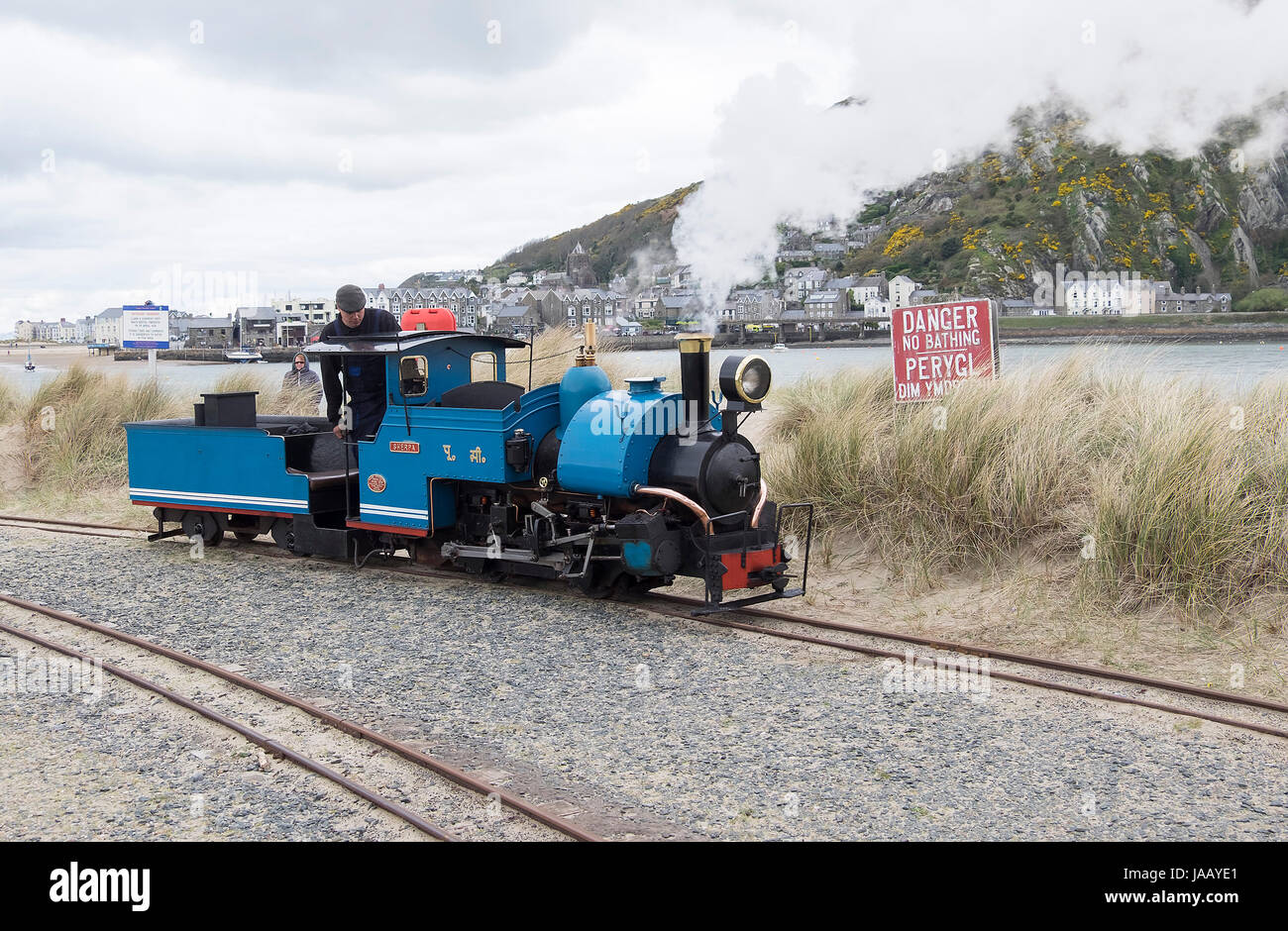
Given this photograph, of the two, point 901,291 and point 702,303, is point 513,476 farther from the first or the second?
point 901,291

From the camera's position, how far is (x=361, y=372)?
9242mm

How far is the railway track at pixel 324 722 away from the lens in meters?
4.16

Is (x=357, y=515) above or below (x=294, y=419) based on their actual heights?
below

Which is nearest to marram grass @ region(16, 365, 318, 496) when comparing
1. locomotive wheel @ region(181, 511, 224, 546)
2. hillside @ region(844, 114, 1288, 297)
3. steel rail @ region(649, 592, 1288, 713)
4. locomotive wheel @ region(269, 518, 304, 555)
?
locomotive wheel @ region(181, 511, 224, 546)

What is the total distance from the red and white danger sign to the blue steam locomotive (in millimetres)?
2253

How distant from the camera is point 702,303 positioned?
912cm

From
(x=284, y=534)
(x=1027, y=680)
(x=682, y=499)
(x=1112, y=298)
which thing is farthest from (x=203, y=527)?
(x=1112, y=298)

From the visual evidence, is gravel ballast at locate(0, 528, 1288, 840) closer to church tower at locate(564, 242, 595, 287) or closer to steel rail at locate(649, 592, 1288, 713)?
steel rail at locate(649, 592, 1288, 713)

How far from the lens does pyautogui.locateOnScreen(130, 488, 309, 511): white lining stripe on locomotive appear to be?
32.7 ft

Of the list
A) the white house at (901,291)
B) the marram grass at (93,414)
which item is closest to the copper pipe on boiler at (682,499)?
the marram grass at (93,414)

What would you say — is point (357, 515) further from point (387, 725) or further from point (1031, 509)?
point (1031, 509)

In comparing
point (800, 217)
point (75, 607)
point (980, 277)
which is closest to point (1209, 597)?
point (75, 607)

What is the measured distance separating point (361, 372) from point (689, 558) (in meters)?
3.79

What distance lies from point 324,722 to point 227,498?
19.2 feet
